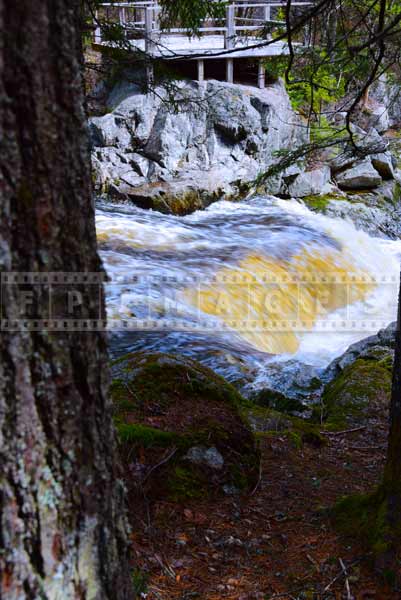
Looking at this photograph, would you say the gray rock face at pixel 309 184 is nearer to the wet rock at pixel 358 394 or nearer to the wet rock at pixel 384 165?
the wet rock at pixel 384 165

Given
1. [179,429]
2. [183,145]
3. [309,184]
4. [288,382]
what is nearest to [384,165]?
[309,184]

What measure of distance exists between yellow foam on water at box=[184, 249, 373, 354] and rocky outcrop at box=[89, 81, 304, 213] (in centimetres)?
460

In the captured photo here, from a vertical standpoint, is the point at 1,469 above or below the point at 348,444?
above

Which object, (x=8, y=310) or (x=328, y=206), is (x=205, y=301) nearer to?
(x=8, y=310)


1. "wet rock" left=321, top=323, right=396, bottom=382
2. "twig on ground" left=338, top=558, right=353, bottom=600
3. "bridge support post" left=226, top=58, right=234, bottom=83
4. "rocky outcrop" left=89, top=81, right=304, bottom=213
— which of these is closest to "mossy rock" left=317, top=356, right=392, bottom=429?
"wet rock" left=321, top=323, right=396, bottom=382

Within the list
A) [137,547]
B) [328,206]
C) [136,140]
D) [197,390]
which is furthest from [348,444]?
[136,140]

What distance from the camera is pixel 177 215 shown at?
1412 centimetres

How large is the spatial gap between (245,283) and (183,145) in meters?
7.76

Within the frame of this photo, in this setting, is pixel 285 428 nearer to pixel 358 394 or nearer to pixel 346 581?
pixel 358 394

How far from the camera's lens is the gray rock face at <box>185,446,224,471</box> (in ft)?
10.0

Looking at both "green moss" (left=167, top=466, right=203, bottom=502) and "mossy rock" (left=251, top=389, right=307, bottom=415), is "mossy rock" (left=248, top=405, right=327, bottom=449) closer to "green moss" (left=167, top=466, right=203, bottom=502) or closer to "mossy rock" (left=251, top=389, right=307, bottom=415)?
"mossy rock" (left=251, top=389, right=307, bottom=415)

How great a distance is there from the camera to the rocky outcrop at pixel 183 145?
1470cm

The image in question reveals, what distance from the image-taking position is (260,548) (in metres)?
2.68

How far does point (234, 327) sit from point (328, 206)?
8823mm
